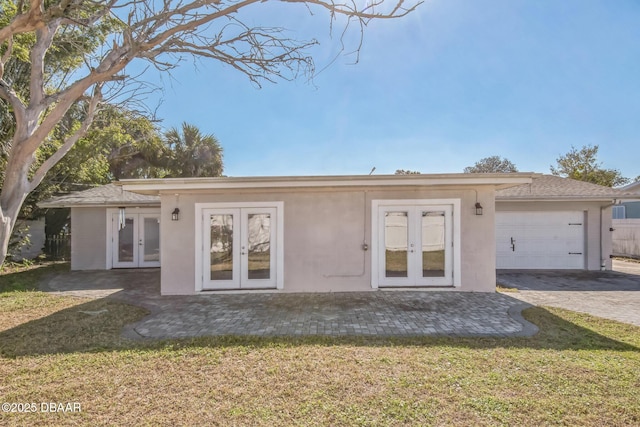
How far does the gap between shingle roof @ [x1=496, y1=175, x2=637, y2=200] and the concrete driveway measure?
106 inches

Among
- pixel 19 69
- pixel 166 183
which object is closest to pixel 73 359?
pixel 166 183

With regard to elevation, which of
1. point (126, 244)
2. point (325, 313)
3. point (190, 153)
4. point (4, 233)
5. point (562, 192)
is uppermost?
point (190, 153)

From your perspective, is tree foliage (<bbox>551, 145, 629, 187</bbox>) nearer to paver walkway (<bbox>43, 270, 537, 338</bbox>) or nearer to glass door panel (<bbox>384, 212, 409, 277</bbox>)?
glass door panel (<bbox>384, 212, 409, 277</bbox>)

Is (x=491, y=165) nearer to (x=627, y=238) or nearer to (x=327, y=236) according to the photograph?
(x=627, y=238)

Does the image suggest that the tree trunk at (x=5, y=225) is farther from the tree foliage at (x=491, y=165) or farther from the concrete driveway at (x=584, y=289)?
the tree foliage at (x=491, y=165)

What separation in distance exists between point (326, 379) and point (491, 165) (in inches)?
1899

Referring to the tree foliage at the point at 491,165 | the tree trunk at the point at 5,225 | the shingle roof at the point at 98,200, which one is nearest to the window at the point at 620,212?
the tree foliage at the point at 491,165

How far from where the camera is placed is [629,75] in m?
11.0

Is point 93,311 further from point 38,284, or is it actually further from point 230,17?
point 230,17

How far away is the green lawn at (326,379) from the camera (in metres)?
2.96

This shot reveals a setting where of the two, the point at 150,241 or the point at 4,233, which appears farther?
the point at 150,241

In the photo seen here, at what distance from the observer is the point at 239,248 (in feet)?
26.5

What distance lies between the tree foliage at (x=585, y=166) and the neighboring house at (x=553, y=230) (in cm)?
1671

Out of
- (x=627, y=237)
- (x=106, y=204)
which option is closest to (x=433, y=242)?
(x=106, y=204)
